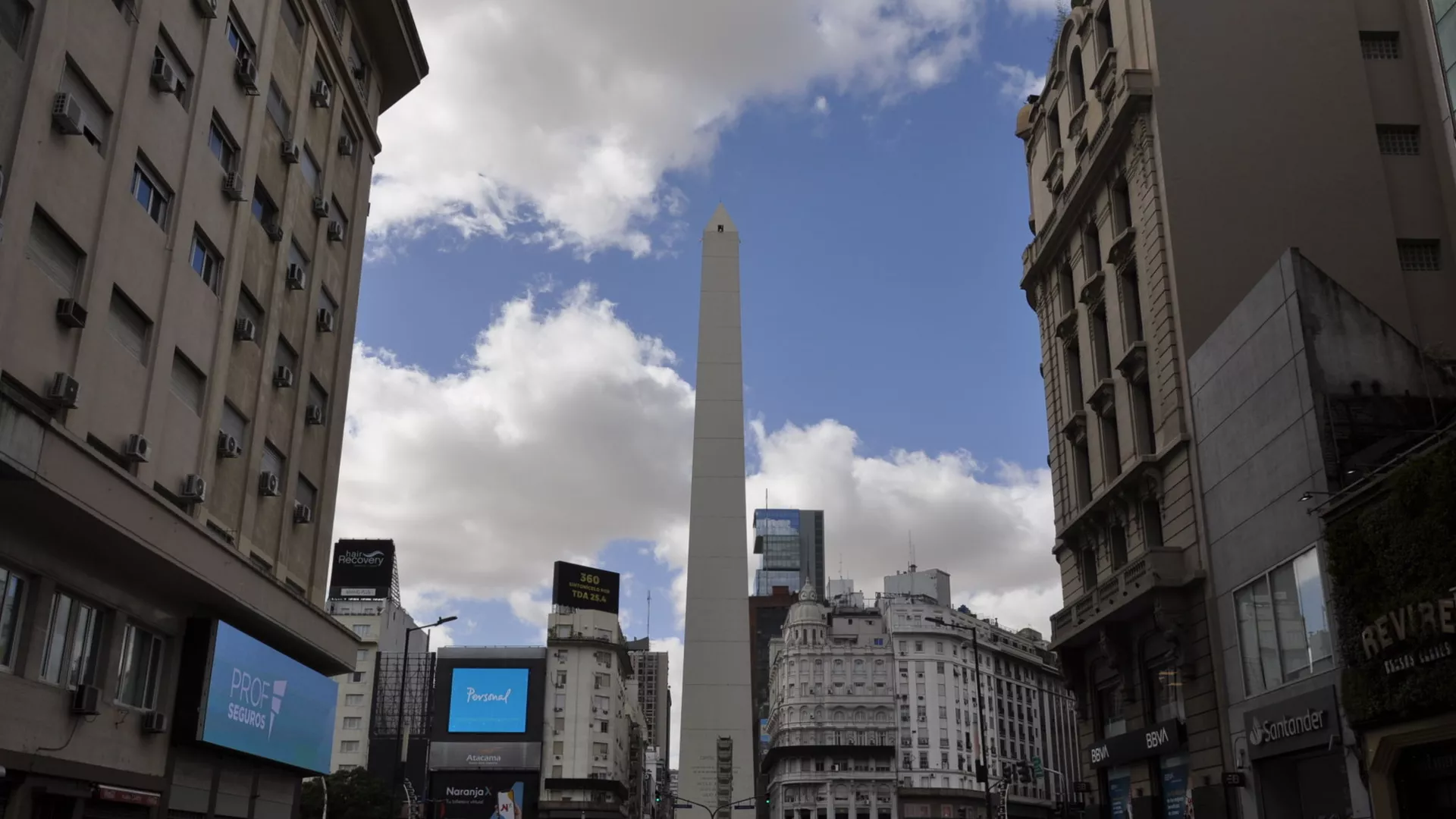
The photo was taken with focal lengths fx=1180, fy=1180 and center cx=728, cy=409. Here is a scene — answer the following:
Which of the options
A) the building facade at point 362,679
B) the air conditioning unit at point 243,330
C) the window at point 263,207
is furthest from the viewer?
the building facade at point 362,679

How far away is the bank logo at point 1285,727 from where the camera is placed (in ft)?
71.2

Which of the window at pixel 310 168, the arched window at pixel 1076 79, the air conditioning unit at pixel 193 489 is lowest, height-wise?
the air conditioning unit at pixel 193 489

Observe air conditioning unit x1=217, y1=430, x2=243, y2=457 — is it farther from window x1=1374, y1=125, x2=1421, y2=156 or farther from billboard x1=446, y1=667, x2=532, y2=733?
billboard x1=446, y1=667, x2=532, y2=733

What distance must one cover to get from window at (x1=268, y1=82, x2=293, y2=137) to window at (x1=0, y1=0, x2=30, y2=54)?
8.67 meters

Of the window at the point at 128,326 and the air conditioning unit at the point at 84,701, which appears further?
the window at the point at 128,326

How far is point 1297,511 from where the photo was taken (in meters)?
22.8

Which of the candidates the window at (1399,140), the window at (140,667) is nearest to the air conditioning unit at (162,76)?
the window at (140,667)

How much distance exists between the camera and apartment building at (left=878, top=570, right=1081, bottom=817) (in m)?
123

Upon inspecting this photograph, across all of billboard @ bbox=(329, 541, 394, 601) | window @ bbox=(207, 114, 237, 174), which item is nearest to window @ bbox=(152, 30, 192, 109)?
window @ bbox=(207, 114, 237, 174)

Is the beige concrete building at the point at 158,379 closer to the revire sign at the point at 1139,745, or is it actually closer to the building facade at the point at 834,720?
the revire sign at the point at 1139,745

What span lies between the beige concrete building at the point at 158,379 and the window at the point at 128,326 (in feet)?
0.21

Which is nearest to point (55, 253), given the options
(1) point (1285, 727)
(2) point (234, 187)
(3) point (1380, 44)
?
(2) point (234, 187)

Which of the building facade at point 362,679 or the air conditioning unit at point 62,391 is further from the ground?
the building facade at point 362,679

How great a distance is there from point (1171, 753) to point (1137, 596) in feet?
13.1
